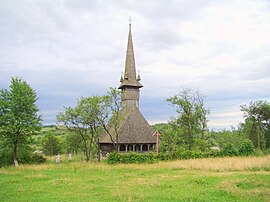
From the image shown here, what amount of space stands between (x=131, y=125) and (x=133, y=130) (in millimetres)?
798

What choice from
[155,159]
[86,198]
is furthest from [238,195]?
[155,159]

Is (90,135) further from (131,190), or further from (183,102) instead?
(131,190)

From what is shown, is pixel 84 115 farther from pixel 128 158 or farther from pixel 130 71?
pixel 130 71

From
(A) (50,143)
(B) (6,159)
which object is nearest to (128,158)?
(B) (6,159)

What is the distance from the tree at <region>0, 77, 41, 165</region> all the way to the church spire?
14409 mm

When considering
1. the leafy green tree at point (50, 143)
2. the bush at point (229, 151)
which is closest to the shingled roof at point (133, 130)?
the bush at point (229, 151)

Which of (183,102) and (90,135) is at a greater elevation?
(183,102)

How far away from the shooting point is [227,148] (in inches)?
1104

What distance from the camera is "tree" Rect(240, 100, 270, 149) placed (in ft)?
144

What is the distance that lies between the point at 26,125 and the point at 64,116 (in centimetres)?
455

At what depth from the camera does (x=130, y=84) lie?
125 ft

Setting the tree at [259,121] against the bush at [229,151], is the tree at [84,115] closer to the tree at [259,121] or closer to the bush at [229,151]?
the bush at [229,151]

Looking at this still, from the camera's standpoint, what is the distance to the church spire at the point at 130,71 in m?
38.5

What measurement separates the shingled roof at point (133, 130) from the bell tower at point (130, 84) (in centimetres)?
159
